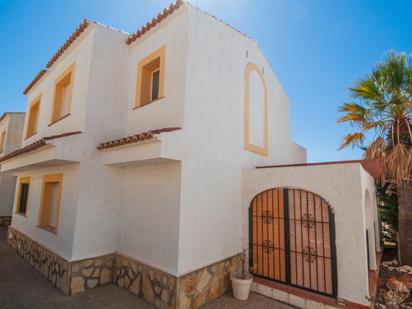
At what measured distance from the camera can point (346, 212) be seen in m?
6.12

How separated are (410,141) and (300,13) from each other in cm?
688

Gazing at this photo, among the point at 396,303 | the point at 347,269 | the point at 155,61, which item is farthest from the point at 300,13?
the point at 396,303

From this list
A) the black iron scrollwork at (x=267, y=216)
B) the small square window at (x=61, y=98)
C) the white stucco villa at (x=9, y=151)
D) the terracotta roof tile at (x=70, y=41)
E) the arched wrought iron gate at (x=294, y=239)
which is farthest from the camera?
the white stucco villa at (x=9, y=151)

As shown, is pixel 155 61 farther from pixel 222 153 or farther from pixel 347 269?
pixel 347 269

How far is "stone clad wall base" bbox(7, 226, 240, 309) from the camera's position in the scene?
19.8 ft

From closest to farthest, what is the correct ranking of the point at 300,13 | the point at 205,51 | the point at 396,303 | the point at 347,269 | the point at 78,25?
the point at 396,303 < the point at 347,269 < the point at 205,51 < the point at 78,25 < the point at 300,13

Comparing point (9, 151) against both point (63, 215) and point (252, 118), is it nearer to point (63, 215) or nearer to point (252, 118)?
point (63, 215)

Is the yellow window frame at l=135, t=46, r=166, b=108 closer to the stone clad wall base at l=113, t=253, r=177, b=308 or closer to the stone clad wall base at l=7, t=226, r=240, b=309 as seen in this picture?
the stone clad wall base at l=113, t=253, r=177, b=308

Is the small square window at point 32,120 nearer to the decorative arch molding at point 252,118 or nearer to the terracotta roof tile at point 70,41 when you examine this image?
the terracotta roof tile at point 70,41

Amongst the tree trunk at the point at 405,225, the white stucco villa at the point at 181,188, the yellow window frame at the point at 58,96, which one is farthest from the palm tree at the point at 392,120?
the yellow window frame at the point at 58,96

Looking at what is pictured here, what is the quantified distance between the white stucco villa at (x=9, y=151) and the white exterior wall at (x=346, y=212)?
21.8m

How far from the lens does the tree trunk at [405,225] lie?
9.52 metres

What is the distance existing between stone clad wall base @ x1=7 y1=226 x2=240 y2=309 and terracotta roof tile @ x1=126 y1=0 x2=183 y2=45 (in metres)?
8.07

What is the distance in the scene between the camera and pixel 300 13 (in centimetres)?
954
